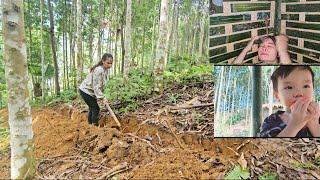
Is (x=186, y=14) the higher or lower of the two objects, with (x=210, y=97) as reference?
higher

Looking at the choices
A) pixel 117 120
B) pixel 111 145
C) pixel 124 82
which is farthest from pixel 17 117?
pixel 124 82

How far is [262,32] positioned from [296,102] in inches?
38.5

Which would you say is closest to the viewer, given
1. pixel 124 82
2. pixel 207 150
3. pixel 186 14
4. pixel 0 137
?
pixel 207 150

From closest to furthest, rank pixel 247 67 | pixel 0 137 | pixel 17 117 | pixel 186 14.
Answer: pixel 17 117 < pixel 247 67 < pixel 0 137 < pixel 186 14

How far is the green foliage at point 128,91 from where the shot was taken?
19.8 ft

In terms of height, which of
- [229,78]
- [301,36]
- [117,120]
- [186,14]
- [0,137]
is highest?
[186,14]

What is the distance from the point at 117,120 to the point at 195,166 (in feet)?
6.20

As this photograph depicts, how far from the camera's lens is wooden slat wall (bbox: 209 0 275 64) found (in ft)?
13.9

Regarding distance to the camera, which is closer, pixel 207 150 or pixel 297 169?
pixel 297 169

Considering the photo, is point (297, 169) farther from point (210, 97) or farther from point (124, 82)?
point (124, 82)

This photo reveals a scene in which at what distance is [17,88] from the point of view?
4.04 m

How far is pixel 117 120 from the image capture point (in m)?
5.65

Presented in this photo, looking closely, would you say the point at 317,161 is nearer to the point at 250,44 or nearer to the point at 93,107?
the point at 250,44

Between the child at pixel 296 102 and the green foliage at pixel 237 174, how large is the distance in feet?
2.39
